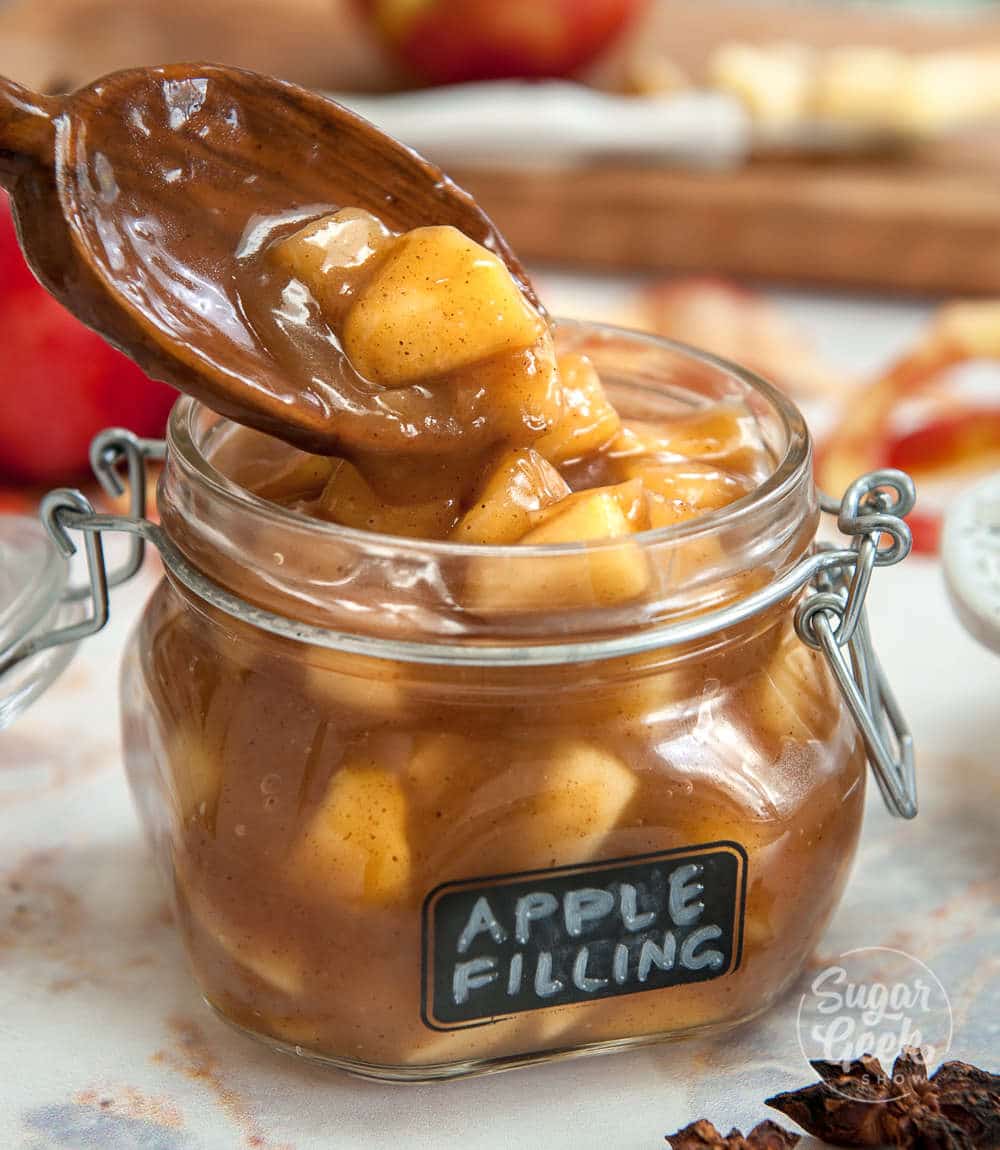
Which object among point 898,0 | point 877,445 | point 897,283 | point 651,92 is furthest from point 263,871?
point 898,0

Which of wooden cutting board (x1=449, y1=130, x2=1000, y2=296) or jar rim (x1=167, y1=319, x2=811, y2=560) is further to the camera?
wooden cutting board (x1=449, y1=130, x2=1000, y2=296)

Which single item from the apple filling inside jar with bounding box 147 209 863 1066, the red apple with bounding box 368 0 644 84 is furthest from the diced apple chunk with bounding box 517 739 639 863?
the red apple with bounding box 368 0 644 84

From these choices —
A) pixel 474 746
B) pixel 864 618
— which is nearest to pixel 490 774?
pixel 474 746

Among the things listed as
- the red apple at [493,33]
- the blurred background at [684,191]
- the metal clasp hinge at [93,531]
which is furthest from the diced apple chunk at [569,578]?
the red apple at [493,33]

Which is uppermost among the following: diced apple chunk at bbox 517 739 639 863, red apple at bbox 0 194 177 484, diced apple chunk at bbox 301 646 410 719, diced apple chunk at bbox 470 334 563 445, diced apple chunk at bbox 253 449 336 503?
diced apple chunk at bbox 470 334 563 445

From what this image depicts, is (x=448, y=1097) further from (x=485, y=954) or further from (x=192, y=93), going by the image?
(x=192, y=93)

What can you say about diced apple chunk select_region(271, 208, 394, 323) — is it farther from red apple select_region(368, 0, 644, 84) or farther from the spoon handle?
red apple select_region(368, 0, 644, 84)

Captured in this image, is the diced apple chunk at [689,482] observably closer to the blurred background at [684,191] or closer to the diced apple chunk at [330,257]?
the diced apple chunk at [330,257]
